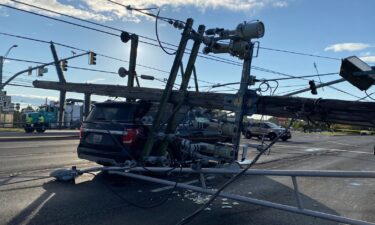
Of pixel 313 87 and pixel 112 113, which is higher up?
pixel 313 87

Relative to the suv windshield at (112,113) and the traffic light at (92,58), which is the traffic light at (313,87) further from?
the traffic light at (92,58)

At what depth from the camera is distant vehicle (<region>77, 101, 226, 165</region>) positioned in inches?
360

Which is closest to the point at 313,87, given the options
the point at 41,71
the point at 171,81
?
the point at 171,81

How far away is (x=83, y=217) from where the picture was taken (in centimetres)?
620

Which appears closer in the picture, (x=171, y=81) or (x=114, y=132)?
(x=171, y=81)

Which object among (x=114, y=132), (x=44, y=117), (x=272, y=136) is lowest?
(x=272, y=136)

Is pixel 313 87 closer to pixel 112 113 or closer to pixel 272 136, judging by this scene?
pixel 112 113

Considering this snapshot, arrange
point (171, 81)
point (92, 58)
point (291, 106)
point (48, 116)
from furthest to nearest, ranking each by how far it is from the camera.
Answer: point (48, 116)
point (92, 58)
point (171, 81)
point (291, 106)

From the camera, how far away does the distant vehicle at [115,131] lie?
9.15 metres

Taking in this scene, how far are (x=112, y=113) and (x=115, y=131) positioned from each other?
0.57 meters

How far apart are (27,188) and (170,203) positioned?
2.92 m

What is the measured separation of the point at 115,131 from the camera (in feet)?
30.4

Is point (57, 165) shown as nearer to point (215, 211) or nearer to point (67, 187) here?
point (67, 187)

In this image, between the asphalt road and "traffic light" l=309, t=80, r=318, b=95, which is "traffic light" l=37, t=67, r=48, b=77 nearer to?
the asphalt road
